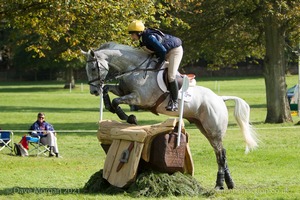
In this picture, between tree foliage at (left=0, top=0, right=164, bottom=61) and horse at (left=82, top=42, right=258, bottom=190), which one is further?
tree foliage at (left=0, top=0, right=164, bottom=61)

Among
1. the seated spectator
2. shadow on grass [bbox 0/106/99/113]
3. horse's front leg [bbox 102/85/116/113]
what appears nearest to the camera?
horse's front leg [bbox 102/85/116/113]

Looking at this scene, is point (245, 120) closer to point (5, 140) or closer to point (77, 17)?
point (77, 17)

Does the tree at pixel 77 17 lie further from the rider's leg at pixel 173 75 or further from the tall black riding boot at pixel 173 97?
the tall black riding boot at pixel 173 97

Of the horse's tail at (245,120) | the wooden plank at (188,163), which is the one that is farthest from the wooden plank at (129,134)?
the horse's tail at (245,120)

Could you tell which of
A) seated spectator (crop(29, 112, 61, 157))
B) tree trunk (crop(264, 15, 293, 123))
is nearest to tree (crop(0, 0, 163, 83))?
seated spectator (crop(29, 112, 61, 157))

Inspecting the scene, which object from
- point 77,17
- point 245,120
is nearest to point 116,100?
point 245,120

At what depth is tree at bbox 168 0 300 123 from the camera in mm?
30719

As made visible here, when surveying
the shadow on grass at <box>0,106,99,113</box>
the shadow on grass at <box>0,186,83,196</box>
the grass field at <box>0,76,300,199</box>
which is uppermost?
the shadow on grass at <box>0,186,83,196</box>

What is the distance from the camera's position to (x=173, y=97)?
11977 millimetres

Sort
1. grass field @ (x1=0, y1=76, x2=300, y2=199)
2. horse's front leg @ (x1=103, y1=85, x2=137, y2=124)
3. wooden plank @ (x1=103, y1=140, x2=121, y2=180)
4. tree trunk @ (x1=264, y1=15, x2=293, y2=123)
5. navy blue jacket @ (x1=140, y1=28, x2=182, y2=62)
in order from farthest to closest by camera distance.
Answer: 1. tree trunk @ (x1=264, y1=15, x2=293, y2=123)
2. grass field @ (x1=0, y1=76, x2=300, y2=199)
3. wooden plank @ (x1=103, y1=140, x2=121, y2=180)
4. navy blue jacket @ (x1=140, y1=28, x2=182, y2=62)
5. horse's front leg @ (x1=103, y1=85, x2=137, y2=124)

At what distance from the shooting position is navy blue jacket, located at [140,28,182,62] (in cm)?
1186

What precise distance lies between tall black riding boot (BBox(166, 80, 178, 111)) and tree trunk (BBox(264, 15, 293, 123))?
21.0 m

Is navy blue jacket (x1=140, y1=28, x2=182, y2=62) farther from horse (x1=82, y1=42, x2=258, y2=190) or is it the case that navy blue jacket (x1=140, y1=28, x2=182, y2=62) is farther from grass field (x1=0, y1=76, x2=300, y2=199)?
grass field (x1=0, y1=76, x2=300, y2=199)

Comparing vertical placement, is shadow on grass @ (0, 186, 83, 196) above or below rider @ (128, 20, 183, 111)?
below
